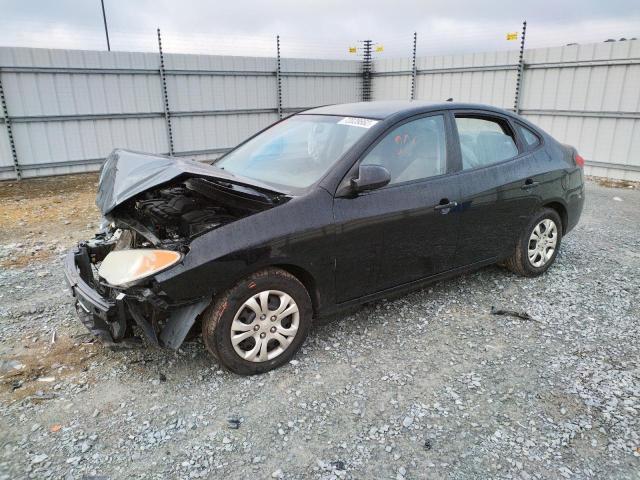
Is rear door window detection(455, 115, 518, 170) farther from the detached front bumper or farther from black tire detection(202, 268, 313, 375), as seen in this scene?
the detached front bumper

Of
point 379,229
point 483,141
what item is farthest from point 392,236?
point 483,141

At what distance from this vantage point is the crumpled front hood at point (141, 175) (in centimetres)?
281

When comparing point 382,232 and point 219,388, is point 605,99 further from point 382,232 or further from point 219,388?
point 219,388

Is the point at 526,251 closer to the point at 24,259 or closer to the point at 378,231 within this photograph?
the point at 378,231

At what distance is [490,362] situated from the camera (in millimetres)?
3328

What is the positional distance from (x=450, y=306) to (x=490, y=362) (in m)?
0.87

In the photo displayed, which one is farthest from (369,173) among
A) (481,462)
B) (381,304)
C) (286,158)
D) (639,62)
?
(639,62)

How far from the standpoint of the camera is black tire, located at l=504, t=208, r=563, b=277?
452 centimetres

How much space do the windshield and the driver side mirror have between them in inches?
10.6

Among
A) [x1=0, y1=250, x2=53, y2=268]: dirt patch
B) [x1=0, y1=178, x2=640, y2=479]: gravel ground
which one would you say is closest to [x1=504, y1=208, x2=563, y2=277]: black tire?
[x1=0, y1=178, x2=640, y2=479]: gravel ground

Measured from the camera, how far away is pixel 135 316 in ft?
9.27

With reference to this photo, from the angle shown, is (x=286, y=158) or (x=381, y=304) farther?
(x=381, y=304)

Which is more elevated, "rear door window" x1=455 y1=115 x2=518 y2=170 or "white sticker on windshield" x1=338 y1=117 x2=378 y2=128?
"white sticker on windshield" x1=338 y1=117 x2=378 y2=128

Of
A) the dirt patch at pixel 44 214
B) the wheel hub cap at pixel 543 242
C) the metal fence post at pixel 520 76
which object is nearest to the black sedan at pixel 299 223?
the wheel hub cap at pixel 543 242
